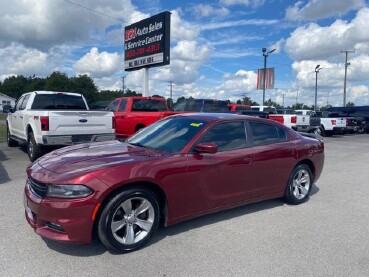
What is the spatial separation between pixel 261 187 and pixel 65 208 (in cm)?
296

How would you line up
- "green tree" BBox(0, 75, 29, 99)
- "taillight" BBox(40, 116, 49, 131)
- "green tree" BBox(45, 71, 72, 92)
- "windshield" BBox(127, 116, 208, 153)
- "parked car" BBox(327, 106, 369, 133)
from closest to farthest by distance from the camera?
"windshield" BBox(127, 116, 208, 153) < "taillight" BBox(40, 116, 49, 131) < "parked car" BBox(327, 106, 369, 133) < "green tree" BBox(45, 71, 72, 92) < "green tree" BBox(0, 75, 29, 99)

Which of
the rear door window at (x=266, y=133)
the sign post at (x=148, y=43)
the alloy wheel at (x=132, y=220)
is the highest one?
the sign post at (x=148, y=43)

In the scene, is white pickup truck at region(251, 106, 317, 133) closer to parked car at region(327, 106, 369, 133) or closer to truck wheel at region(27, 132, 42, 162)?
parked car at region(327, 106, 369, 133)

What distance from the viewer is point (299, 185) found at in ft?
19.7

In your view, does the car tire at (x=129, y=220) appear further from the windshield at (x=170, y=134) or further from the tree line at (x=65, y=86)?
the tree line at (x=65, y=86)

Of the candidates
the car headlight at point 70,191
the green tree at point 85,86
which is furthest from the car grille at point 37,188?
the green tree at point 85,86

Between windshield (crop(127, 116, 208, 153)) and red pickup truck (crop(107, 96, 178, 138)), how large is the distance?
6.48 meters

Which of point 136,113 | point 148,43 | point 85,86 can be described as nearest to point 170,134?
point 136,113

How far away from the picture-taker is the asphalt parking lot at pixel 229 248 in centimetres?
349

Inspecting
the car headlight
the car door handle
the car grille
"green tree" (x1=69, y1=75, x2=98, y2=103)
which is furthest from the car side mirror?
"green tree" (x1=69, y1=75, x2=98, y2=103)

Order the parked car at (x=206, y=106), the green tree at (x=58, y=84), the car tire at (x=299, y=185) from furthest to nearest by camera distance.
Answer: the green tree at (x=58, y=84)
the parked car at (x=206, y=106)
the car tire at (x=299, y=185)

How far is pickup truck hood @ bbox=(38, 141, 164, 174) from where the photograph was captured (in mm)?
3824

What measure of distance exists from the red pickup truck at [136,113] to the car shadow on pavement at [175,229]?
662 centimetres

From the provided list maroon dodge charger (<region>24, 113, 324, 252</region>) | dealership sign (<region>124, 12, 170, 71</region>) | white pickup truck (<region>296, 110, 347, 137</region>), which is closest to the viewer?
maroon dodge charger (<region>24, 113, 324, 252</region>)
